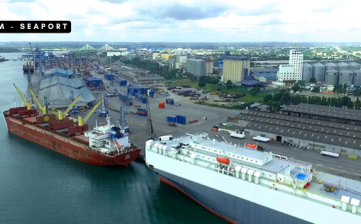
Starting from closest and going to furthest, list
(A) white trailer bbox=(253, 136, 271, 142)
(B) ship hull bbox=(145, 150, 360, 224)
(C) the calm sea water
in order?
(B) ship hull bbox=(145, 150, 360, 224) → (C) the calm sea water → (A) white trailer bbox=(253, 136, 271, 142)

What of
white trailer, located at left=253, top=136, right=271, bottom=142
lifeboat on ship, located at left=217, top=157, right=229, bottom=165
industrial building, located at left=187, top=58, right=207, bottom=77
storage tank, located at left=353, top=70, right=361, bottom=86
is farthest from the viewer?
industrial building, located at left=187, top=58, right=207, bottom=77

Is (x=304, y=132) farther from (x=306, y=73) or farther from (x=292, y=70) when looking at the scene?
(x=306, y=73)

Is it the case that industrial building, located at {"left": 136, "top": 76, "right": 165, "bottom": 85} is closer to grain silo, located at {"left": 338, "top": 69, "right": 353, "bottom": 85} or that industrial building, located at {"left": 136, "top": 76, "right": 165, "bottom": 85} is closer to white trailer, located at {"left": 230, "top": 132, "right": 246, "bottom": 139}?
grain silo, located at {"left": 338, "top": 69, "right": 353, "bottom": 85}

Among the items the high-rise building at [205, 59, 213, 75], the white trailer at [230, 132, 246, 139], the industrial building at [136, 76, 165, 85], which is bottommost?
the white trailer at [230, 132, 246, 139]

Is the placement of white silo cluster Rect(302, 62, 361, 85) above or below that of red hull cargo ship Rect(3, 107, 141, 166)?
above

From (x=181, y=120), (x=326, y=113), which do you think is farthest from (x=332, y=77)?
(x=181, y=120)

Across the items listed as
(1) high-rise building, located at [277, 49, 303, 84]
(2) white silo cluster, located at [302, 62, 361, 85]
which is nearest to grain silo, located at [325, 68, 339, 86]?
(2) white silo cluster, located at [302, 62, 361, 85]

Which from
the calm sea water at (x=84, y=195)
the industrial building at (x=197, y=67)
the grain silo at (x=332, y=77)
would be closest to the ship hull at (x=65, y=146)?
the calm sea water at (x=84, y=195)
